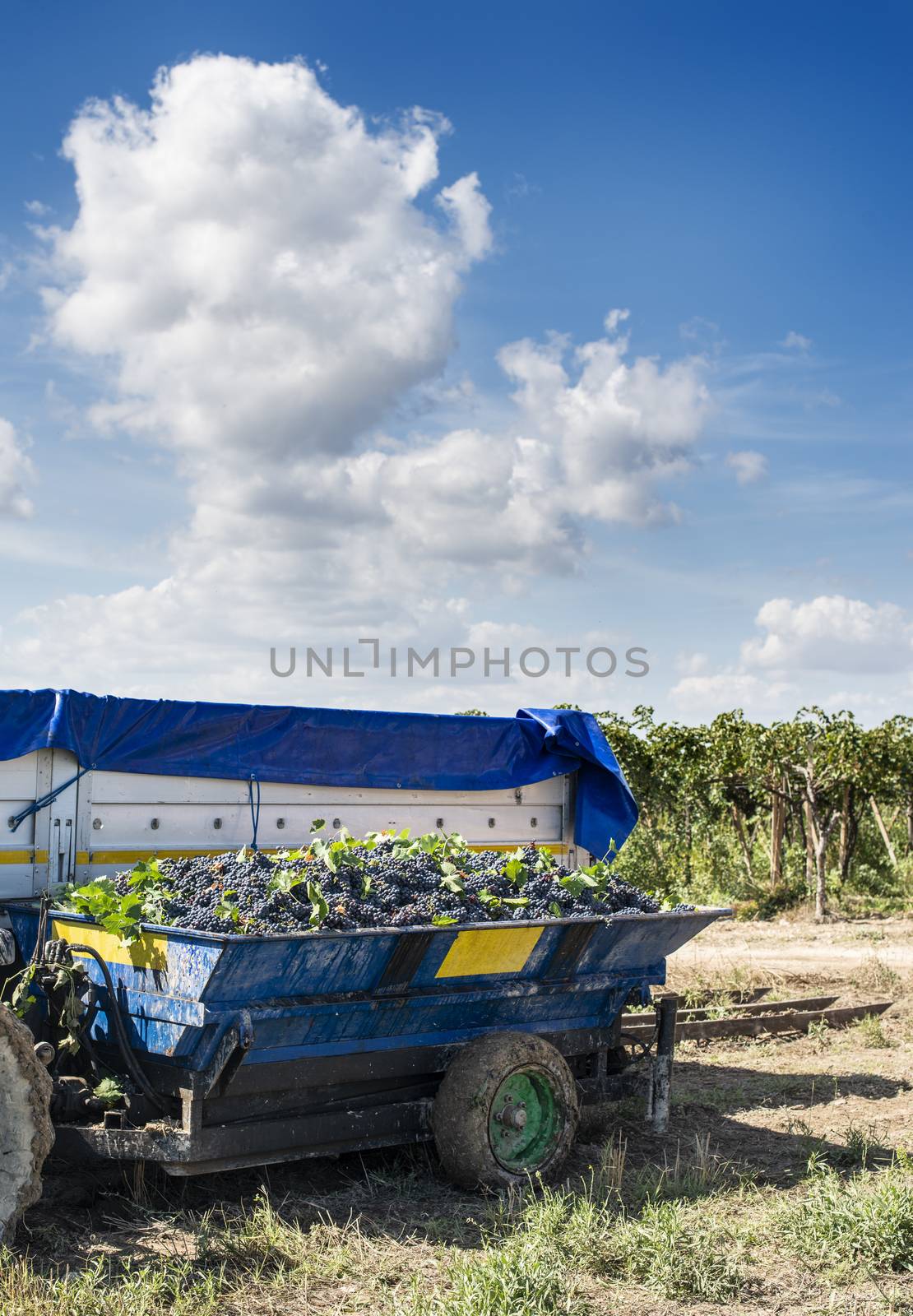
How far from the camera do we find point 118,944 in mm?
5715

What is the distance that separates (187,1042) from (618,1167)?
2.33 m

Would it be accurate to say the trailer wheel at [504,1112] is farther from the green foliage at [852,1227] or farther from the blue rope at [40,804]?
the blue rope at [40,804]

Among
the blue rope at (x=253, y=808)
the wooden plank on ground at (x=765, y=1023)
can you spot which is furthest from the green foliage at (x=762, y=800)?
the blue rope at (x=253, y=808)

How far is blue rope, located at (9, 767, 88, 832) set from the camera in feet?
22.0

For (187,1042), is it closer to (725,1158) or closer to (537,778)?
(725,1158)

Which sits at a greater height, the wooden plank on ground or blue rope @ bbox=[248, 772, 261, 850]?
blue rope @ bbox=[248, 772, 261, 850]

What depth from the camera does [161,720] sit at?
289 inches

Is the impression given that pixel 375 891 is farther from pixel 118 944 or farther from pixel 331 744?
pixel 331 744

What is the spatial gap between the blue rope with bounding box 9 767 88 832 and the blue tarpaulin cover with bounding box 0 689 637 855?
140mm

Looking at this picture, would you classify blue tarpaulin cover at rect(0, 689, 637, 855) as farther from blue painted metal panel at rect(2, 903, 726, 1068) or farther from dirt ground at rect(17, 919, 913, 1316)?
dirt ground at rect(17, 919, 913, 1316)

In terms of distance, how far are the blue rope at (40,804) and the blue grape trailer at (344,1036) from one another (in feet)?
1.60

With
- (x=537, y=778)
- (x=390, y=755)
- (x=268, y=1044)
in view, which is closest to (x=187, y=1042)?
(x=268, y=1044)

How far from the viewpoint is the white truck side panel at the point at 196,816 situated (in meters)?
6.76

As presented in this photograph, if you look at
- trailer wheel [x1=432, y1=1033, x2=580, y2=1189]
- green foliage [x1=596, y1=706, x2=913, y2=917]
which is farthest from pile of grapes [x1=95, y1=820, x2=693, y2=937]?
green foliage [x1=596, y1=706, x2=913, y2=917]
